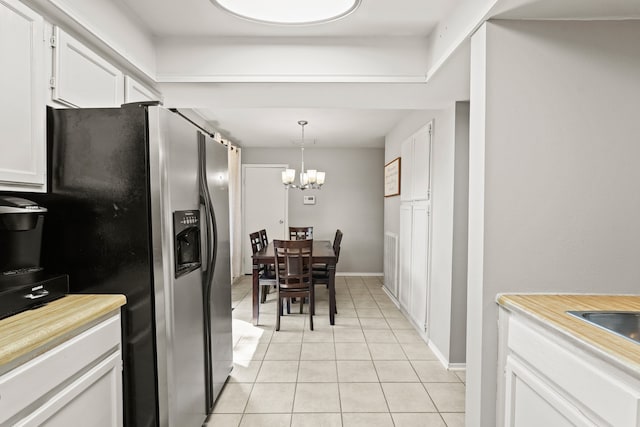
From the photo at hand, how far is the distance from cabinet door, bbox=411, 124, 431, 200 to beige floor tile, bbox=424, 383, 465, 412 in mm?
1641

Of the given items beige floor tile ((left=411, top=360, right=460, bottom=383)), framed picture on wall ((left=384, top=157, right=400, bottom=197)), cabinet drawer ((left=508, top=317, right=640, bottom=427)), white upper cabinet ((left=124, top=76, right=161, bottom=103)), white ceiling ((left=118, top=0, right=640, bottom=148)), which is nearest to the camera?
cabinet drawer ((left=508, top=317, right=640, bottom=427))

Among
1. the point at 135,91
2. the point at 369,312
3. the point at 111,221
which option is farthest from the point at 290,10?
the point at 369,312

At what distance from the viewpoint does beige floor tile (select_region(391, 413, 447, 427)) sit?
2.06m

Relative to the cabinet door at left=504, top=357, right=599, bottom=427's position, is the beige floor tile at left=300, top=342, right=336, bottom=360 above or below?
→ below

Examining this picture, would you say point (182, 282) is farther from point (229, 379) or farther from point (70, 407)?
point (229, 379)

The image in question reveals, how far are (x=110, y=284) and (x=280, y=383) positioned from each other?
60.1 inches

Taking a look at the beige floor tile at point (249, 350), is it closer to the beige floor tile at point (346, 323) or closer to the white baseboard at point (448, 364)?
the beige floor tile at point (346, 323)

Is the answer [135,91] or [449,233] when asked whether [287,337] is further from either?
[135,91]

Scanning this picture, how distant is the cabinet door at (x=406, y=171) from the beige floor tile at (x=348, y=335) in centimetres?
162

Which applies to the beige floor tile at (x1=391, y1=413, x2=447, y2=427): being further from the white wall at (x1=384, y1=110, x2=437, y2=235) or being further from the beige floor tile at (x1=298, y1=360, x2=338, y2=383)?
the white wall at (x1=384, y1=110, x2=437, y2=235)

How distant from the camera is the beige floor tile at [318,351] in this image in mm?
2975

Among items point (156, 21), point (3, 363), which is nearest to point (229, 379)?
point (3, 363)

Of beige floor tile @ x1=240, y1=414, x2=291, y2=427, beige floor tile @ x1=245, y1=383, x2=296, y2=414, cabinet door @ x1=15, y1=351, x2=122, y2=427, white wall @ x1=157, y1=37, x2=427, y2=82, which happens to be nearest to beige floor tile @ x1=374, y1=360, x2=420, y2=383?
beige floor tile @ x1=245, y1=383, x2=296, y2=414

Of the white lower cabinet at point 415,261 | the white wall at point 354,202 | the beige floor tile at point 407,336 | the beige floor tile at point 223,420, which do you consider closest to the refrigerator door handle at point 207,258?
the beige floor tile at point 223,420
